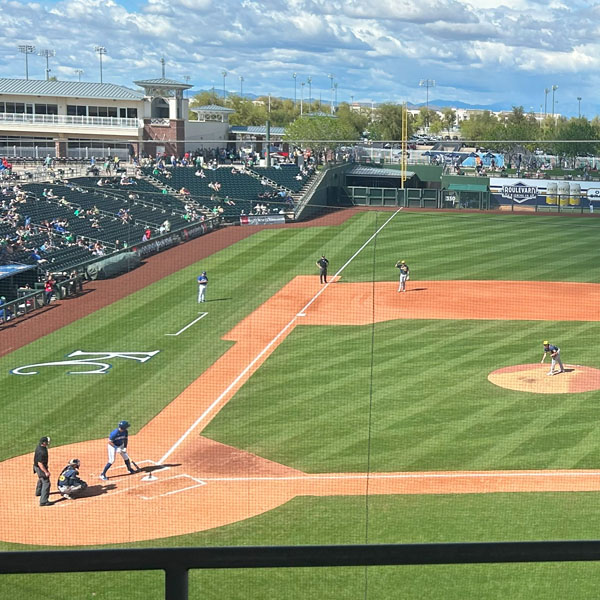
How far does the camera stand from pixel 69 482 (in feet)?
45.5

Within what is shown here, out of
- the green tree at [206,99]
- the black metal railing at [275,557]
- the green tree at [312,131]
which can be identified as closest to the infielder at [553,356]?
the black metal railing at [275,557]

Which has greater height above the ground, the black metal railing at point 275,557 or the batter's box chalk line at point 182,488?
the black metal railing at point 275,557

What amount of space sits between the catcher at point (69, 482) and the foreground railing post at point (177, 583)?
12.4 m

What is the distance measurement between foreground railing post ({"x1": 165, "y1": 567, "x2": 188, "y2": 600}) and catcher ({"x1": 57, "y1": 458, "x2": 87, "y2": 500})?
12.4m

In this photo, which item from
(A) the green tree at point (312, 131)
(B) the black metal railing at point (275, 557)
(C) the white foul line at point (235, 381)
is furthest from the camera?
(A) the green tree at point (312, 131)

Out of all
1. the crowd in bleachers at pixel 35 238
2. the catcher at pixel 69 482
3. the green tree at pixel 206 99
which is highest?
the green tree at pixel 206 99

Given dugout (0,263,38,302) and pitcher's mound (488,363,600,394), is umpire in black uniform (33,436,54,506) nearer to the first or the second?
pitcher's mound (488,363,600,394)

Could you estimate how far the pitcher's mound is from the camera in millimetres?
18984

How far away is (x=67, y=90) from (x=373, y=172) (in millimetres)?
19749

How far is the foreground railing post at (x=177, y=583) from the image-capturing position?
193cm

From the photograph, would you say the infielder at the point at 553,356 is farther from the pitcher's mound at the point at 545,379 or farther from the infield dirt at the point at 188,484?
the infield dirt at the point at 188,484

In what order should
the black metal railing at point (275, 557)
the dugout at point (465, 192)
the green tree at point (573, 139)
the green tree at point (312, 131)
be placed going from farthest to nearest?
1. the green tree at point (573, 139)
2. the green tree at point (312, 131)
3. the dugout at point (465, 192)
4. the black metal railing at point (275, 557)

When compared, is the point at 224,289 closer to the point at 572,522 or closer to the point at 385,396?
the point at 385,396

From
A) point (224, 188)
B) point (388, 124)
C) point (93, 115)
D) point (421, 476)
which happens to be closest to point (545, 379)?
point (421, 476)
